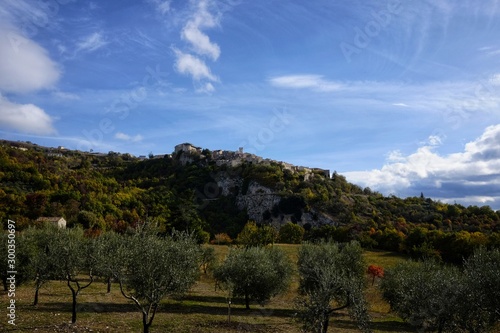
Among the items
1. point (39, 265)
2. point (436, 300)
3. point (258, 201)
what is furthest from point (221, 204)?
point (436, 300)

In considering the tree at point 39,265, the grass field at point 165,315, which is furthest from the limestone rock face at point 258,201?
the tree at point 39,265

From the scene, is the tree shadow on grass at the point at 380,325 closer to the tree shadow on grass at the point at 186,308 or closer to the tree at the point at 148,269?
the tree shadow on grass at the point at 186,308

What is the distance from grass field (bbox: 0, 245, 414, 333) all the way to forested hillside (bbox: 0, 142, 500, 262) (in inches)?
1359

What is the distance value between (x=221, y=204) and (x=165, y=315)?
3932 inches

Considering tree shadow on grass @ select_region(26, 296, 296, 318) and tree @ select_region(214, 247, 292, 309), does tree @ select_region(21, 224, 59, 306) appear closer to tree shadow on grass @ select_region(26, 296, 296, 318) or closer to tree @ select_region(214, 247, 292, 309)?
tree shadow on grass @ select_region(26, 296, 296, 318)

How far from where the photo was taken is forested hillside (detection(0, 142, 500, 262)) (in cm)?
7531

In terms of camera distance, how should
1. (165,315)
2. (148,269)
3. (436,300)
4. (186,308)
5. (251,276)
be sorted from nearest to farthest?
1. (148,269)
2. (436,300)
3. (165,315)
4. (186,308)
5. (251,276)

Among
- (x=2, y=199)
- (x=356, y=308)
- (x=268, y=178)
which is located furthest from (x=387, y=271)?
(x=268, y=178)

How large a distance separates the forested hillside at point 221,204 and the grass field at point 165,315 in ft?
113

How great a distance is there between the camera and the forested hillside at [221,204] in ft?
247

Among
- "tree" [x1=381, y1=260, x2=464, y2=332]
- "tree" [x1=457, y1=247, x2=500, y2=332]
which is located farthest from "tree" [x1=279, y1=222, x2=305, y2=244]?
"tree" [x1=457, y1=247, x2=500, y2=332]

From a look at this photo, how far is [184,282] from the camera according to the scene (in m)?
20.2

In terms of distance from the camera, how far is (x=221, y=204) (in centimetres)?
12838

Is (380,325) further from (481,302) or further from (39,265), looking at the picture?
(39,265)
